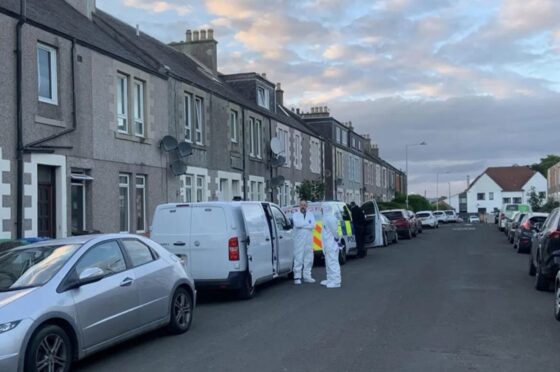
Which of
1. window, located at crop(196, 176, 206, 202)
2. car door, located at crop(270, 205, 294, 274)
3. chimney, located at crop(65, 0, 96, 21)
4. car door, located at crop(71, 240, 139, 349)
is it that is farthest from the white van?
window, located at crop(196, 176, 206, 202)

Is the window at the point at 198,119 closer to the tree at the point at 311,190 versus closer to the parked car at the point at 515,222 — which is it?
the tree at the point at 311,190

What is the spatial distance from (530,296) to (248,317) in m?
5.60

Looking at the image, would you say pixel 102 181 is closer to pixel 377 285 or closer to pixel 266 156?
pixel 377 285

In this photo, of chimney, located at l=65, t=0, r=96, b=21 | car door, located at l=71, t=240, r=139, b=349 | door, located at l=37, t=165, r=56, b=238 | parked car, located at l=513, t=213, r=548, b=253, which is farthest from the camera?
parked car, located at l=513, t=213, r=548, b=253

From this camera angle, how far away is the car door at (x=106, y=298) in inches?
278

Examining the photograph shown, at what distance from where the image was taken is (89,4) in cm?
2061

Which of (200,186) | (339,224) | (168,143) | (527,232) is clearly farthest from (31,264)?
(527,232)

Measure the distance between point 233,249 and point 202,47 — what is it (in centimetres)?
2100

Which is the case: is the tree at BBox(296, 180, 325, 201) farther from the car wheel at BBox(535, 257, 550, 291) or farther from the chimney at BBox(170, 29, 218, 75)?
the car wheel at BBox(535, 257, 550, 291)

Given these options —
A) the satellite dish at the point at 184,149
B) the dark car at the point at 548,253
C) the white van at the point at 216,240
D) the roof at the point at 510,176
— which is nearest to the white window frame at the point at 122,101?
the satellite dish at the point at 184,149

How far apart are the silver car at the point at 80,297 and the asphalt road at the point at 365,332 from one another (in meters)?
0.43

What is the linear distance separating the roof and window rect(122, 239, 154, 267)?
372ft

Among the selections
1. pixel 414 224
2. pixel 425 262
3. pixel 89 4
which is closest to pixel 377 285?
pixel 425 262

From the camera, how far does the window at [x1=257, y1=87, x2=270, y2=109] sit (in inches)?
1280
